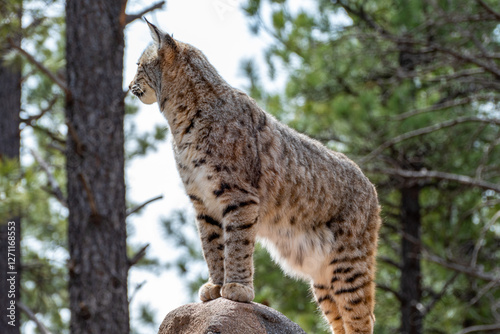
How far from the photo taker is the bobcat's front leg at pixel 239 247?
4.43 meters

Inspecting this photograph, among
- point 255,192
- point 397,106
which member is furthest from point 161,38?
point 397,106

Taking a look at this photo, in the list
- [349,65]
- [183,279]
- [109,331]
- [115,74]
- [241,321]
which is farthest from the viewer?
[183,279]

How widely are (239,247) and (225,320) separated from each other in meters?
0.48

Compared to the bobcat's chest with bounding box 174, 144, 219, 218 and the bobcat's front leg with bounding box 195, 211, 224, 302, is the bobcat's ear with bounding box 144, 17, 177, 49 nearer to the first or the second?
the bobcat's chest with bounding box 174, 144, 219, 218

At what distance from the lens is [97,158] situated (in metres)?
6.04

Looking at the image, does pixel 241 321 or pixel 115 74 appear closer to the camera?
pixel 241 321

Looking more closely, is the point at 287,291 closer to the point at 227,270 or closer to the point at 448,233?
the point at 448,233

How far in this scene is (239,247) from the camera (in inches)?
175

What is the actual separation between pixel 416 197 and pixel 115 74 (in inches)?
265

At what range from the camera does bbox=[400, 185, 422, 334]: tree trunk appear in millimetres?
10906

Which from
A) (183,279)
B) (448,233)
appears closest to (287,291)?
(183,279)

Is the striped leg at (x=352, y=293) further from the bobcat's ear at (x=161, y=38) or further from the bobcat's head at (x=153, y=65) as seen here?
the bobcat's ear at (x=161, y=38)

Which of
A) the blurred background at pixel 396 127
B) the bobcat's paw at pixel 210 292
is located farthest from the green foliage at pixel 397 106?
the bobcat's paw at pixel 210 292

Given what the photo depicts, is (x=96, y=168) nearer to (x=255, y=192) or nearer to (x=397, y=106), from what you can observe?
(x=255, y=192)
